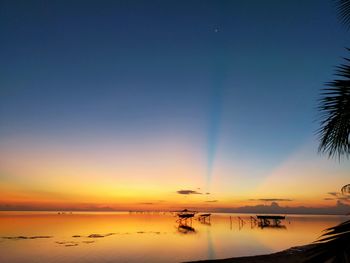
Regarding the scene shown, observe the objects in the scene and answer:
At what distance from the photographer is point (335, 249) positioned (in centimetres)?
146

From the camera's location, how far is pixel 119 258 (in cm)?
3281

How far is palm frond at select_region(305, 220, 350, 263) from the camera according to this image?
1.43 m

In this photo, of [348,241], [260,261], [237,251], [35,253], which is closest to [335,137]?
[348,241]

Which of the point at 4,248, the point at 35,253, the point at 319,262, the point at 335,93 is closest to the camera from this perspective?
the point at 319,262

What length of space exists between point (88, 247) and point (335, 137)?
138 ft

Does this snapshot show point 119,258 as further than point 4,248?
No

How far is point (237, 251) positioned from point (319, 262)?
39.2 m

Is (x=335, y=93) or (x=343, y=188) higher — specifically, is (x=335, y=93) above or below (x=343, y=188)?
above

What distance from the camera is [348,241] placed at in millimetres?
1474

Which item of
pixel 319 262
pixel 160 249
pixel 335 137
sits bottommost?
pixel 160 249

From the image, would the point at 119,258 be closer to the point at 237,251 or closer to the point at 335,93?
the point at 237,251

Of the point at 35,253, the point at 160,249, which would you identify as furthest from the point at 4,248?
the point at 160,249

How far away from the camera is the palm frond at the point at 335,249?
4.70 ft

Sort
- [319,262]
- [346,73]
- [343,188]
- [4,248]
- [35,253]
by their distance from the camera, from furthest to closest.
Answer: [4,248] → [35,253] → [343,188] → [346,73] → [319,262]
